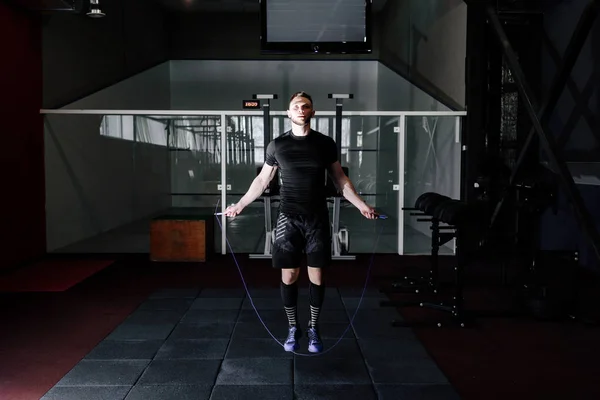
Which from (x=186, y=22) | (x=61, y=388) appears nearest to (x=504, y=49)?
(x=61, y=388)

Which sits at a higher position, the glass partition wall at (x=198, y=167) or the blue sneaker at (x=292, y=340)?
the glass partition wall at (x=198, y=167)

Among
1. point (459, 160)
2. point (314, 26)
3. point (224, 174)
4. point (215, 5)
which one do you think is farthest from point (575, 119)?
point (215, 5)

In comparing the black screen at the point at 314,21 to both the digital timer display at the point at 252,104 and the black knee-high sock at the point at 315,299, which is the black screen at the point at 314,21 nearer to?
the digital timer display at the point at 252,104

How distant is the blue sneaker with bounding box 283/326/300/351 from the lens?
121 inches

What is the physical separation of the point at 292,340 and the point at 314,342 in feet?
0.45

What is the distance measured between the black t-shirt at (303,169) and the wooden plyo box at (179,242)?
10.7ft

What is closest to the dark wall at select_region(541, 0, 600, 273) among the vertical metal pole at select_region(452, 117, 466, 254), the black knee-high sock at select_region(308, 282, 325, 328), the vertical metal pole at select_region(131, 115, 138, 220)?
the vertical metal pole at select_region(452, 117, 466, 254)

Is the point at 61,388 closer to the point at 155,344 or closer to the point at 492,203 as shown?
the point at 155,344

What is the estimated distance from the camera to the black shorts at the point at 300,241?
301 centimetres

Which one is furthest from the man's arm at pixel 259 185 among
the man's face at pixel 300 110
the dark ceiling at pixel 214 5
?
the dark ceiling at pixel 214 5

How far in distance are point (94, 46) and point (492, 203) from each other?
5.66 meters

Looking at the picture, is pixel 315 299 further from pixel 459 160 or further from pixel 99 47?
pixel 99 47

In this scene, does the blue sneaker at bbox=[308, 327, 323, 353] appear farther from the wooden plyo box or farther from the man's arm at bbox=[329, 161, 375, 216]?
the wooden plyo box

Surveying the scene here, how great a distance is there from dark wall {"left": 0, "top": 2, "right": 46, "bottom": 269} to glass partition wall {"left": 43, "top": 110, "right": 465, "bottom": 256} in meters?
0.31
